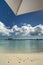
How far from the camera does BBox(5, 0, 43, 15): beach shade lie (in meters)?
2.21

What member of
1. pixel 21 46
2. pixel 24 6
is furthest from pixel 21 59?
pixel 24 6

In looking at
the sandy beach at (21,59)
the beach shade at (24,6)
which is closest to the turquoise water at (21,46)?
the sandy beach at (21,59)

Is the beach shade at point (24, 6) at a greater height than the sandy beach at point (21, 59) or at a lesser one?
greater

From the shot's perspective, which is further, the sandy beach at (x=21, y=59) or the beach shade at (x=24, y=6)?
the beach shade at (x=24, y=6)

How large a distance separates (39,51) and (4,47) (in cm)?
47

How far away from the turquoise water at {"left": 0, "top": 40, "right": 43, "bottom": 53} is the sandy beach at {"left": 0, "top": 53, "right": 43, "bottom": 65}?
2.6 inches

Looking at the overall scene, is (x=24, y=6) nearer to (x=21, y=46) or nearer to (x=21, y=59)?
(x=21, y=46)

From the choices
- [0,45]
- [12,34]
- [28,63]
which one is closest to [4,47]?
[0,45]

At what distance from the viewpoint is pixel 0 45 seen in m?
2.20

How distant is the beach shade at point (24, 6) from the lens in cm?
221

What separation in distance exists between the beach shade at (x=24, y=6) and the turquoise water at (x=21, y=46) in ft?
1.34

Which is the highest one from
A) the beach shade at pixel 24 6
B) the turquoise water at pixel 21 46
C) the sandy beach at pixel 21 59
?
the beach shade at pixel 24 6

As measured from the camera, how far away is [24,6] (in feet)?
7.30

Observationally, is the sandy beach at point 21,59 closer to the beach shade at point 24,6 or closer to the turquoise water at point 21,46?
the turquoise water at point 21,46
